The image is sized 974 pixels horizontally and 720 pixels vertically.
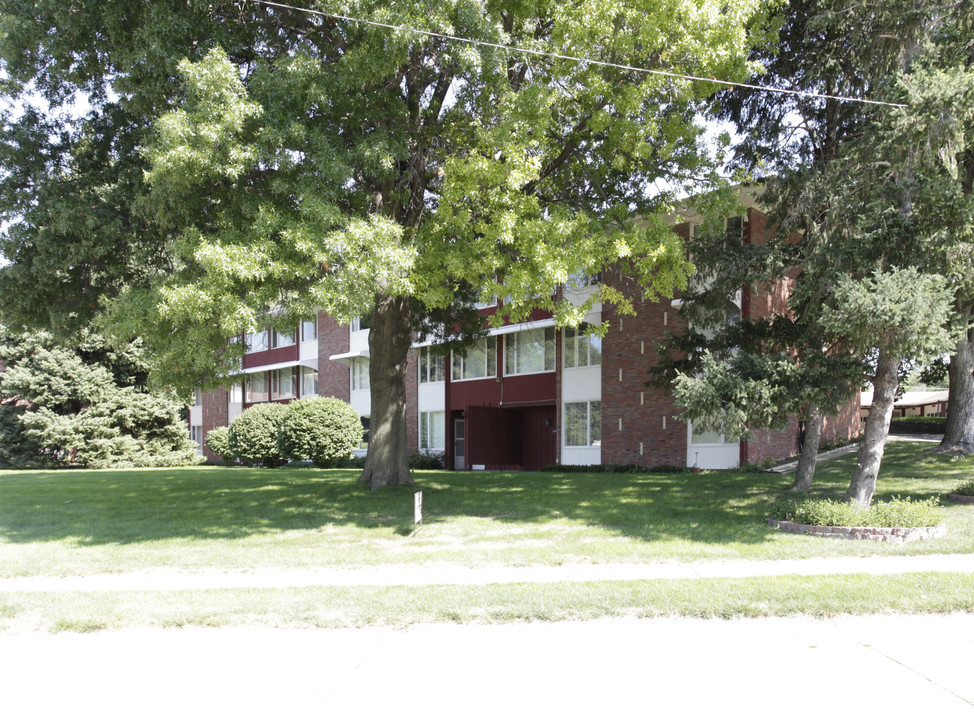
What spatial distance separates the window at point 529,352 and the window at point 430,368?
3.61 metres

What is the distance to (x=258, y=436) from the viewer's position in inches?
1147

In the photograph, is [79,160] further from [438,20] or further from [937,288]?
[937,288]

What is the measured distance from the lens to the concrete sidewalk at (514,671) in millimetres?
4293

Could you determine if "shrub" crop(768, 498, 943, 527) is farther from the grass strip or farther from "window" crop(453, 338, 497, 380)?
"window" crop(453, 338, 497, 380)

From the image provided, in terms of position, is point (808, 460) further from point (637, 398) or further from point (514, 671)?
point (514, 671)

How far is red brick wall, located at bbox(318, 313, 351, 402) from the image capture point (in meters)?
33.0

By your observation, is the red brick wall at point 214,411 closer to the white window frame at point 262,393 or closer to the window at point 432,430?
the white window frame at point 262,393

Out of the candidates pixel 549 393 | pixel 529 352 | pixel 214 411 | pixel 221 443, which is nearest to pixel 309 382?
pixel 221 443

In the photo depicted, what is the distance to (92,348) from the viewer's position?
95.2ft

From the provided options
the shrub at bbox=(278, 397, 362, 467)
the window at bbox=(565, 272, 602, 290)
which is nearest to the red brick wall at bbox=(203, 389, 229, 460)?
the shrub at bbox=(278, 397, 362, 467)

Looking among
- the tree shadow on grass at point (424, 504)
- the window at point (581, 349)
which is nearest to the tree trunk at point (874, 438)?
the tree shadow on grass at point (424, 504)

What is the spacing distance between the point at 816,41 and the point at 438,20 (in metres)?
8.05

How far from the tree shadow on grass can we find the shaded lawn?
0.04m

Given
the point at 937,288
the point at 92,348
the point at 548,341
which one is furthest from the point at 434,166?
the point at 92,348
